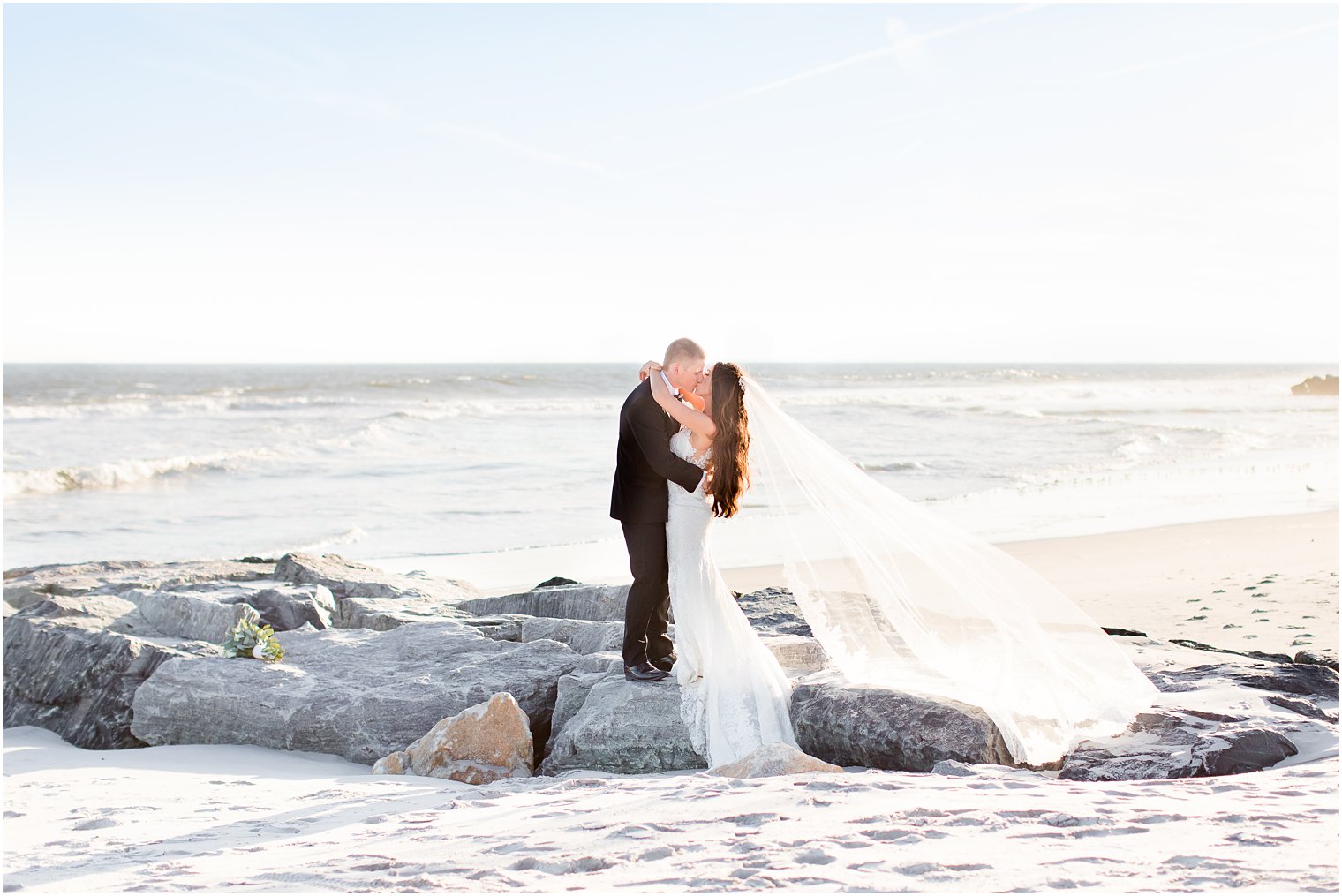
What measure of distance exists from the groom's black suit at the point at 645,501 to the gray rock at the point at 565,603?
1720 mm

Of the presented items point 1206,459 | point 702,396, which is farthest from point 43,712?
point 1206,459

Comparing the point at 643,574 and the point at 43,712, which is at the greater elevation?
the point at 643,574

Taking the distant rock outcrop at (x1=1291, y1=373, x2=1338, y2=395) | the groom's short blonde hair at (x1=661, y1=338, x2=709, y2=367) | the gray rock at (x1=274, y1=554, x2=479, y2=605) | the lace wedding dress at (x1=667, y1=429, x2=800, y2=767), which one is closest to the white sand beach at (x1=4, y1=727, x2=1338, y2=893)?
the lace wedding dress at (x1=667, y1=429, x2=800, y2=767)

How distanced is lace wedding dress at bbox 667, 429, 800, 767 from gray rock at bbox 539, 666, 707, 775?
0.08 m

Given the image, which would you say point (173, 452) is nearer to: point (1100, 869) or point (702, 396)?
point (702, 396)

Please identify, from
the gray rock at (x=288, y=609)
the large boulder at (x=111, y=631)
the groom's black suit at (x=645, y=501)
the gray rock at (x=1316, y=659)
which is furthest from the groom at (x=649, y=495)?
the gray rock at (x=1316, y=659)

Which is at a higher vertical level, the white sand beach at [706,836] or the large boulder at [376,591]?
the white sand beach at [706,836]

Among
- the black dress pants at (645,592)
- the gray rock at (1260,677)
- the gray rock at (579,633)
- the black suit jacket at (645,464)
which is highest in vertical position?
the black suit jacket at (645,464)

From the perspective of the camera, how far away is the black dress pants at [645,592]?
5.37 meters

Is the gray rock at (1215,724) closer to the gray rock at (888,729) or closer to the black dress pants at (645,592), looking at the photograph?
the gray rock at (888,729)

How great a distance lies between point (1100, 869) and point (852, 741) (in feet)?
6.55

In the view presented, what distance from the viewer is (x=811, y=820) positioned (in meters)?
3.29

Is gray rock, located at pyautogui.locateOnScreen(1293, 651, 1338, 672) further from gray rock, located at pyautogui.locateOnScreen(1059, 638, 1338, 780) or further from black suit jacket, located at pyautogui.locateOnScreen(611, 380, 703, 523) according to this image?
black suit jacket, located at pyautogui.locateOnScreen(611, 380, 703, 523)

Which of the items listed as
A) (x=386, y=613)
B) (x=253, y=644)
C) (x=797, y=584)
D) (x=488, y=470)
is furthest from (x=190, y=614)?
(x=488, y=470)
